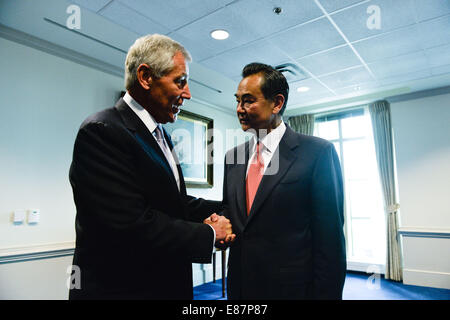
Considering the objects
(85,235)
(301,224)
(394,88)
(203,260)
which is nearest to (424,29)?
(394,88)

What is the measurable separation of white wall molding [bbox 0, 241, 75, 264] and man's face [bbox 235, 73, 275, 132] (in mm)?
2526

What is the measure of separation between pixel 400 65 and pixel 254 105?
323cm

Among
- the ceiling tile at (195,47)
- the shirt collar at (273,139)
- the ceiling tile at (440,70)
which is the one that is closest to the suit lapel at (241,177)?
the shirt collar at (273,139)

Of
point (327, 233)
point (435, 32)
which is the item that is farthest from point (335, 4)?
point (327, 233)

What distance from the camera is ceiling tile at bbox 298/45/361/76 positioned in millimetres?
3260

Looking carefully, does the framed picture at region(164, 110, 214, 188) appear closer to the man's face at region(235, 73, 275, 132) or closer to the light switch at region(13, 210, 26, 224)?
the light switch at region(13, 210, 26, 224)

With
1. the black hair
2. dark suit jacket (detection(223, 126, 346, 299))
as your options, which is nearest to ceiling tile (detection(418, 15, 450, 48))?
the black hair

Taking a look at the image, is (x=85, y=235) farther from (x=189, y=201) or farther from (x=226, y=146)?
(x=226, y=146)

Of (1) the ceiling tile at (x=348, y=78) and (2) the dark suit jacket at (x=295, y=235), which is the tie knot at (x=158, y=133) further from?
(1) the ceiling tile at (x=348, y=78)

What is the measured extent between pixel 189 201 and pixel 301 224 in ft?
2.12

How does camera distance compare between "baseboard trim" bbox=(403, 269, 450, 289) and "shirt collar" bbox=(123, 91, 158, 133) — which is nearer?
"shirt collar" bbox=(123, 91, 158, 133)

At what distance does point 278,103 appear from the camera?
1377 mm

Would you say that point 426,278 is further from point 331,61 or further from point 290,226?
point 290,226

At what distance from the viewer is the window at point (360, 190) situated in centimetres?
505
